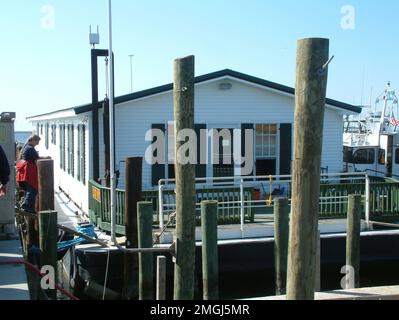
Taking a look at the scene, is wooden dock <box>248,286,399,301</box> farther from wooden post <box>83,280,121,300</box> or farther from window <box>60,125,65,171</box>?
window <box>60,125,65,171</box>

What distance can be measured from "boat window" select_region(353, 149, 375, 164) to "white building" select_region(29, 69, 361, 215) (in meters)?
2.01

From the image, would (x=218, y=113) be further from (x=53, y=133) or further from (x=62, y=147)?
(x=53, y=133)

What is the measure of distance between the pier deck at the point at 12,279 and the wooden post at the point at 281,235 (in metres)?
3.70

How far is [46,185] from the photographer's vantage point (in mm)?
8523

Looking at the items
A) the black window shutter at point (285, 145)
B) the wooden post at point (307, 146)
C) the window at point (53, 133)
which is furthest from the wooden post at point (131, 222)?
the window at point (53, 133)

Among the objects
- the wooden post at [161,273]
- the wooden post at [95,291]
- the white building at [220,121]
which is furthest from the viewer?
the white building at [220,121]

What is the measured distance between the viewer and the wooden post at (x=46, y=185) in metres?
8.50

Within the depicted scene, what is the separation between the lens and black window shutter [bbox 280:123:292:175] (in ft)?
48.2

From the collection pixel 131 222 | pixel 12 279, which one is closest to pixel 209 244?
pixel 131 222

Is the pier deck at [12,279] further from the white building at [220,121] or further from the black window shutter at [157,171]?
the black window shutter at [157,171]

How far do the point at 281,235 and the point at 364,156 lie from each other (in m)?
10.0

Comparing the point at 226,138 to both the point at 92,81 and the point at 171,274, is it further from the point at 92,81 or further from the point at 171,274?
the point at 171,274

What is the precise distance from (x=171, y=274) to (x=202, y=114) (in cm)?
552

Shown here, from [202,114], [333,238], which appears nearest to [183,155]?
[333,238]
